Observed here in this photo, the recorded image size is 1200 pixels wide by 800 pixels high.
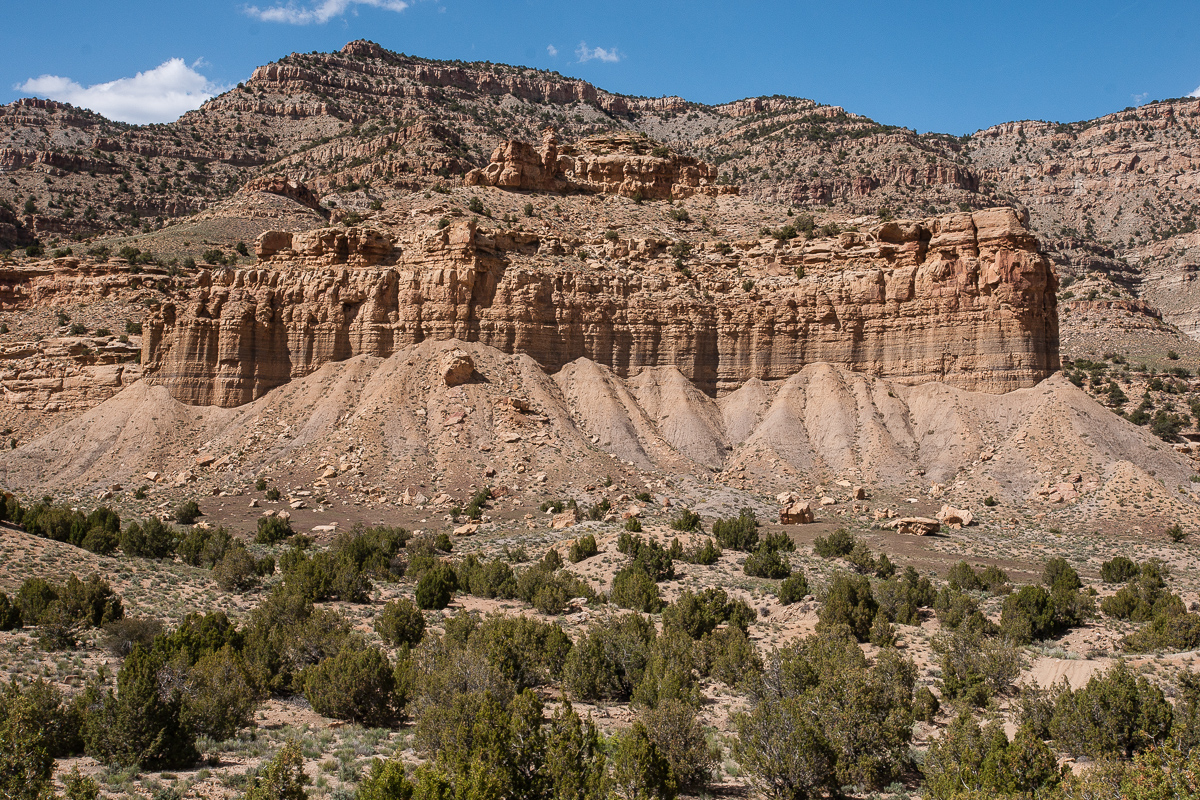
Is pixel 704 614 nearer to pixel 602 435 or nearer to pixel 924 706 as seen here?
pixel 924 706

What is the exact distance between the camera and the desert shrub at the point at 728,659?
54.2 ft

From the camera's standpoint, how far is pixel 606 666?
1595 cm

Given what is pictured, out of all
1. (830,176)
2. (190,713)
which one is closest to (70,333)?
(190,713)

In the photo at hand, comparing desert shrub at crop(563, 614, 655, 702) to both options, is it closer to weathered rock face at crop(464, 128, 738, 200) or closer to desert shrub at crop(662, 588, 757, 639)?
desert shrub at crop(662, 588, 757, 639)

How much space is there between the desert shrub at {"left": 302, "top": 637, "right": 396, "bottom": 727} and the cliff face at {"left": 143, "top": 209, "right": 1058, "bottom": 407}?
32.6 meters

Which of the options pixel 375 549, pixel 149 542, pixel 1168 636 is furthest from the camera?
pixel 375 549

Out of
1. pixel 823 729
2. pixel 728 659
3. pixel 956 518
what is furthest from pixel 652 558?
pixel 956 518

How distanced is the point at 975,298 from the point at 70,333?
A: 56316 mm

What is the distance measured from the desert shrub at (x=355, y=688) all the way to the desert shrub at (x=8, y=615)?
8.09 meters

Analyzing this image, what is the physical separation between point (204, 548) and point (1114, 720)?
90.0 ft

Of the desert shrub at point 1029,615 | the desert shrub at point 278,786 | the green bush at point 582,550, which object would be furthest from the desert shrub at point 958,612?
the desert shrub at point 278,786

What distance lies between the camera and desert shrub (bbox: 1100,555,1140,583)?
84.6 feet

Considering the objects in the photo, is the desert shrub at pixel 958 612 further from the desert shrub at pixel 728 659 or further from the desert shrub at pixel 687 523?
the desert shrub at pixel 687 523

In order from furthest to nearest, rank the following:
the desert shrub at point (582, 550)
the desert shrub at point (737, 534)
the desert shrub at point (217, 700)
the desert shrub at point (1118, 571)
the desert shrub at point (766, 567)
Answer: the desert shrub at point (737, 534)
the desert shrub at point (582, 550)
the desert shrub at point (766, 567)
the desert shrub at point (1118, 571)
the desert shrub at point (217, 700)
